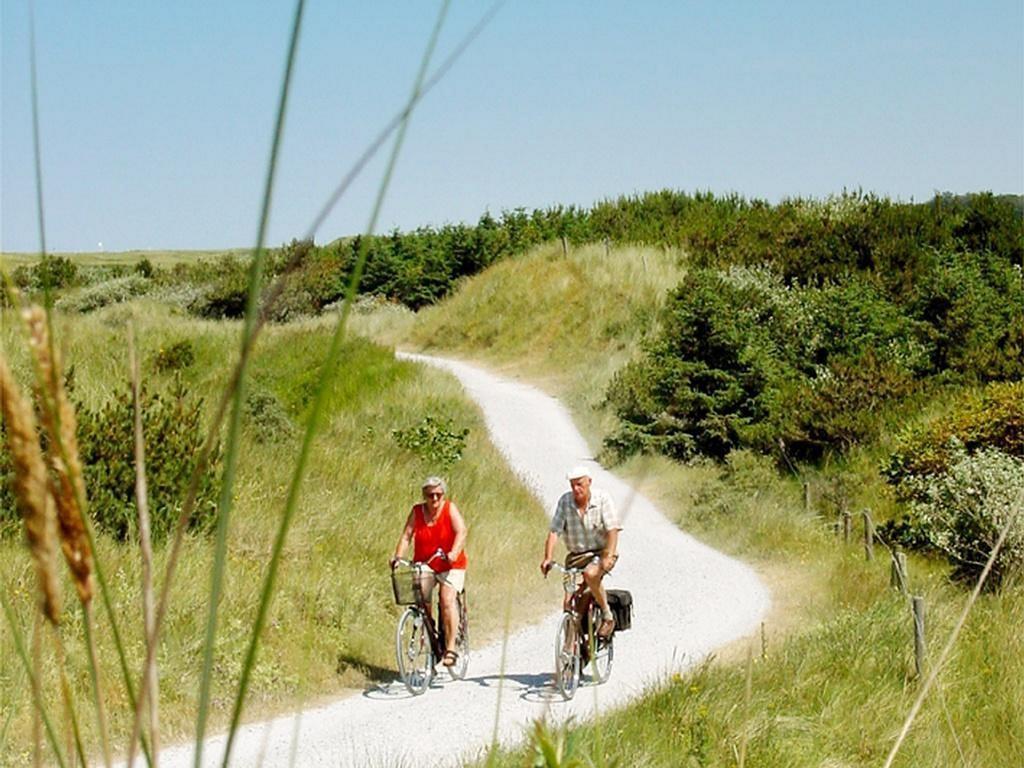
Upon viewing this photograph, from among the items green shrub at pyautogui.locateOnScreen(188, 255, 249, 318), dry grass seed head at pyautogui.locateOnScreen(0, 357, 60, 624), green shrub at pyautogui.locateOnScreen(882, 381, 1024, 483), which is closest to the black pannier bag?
Answer: green shrub at pyautogui.locateOnScreen(882, 381, 1024, 483)

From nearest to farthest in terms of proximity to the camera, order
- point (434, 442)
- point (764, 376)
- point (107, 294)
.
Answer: point (434, 442) → point (764, 376) → point (107, 294)

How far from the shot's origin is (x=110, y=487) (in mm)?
11922

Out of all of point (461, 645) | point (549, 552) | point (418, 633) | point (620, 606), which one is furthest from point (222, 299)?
point (549, 552)

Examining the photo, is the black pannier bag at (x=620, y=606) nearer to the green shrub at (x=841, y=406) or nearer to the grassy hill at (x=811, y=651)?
the grassy hill at (x=811, y=651)

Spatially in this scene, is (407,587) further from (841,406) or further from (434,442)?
(841,406)

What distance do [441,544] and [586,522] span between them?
4.50 ft

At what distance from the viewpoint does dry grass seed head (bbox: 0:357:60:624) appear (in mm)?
711

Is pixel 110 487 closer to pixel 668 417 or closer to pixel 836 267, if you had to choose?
pixel 668 417

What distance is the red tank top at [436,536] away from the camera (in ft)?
33.7

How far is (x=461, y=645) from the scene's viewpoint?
36.5 feet

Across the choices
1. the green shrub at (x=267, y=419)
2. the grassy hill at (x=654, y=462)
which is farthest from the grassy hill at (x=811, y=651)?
the green shrub at (x=267, y=419)

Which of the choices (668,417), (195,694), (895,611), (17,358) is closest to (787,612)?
(895,611)

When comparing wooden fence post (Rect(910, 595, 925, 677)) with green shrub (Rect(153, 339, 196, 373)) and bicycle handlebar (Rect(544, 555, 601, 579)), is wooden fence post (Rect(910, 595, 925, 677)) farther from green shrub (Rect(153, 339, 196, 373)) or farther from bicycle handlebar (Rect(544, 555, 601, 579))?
green shrub (Rect(153, 339, 196, 373))

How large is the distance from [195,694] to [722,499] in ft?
36.5
